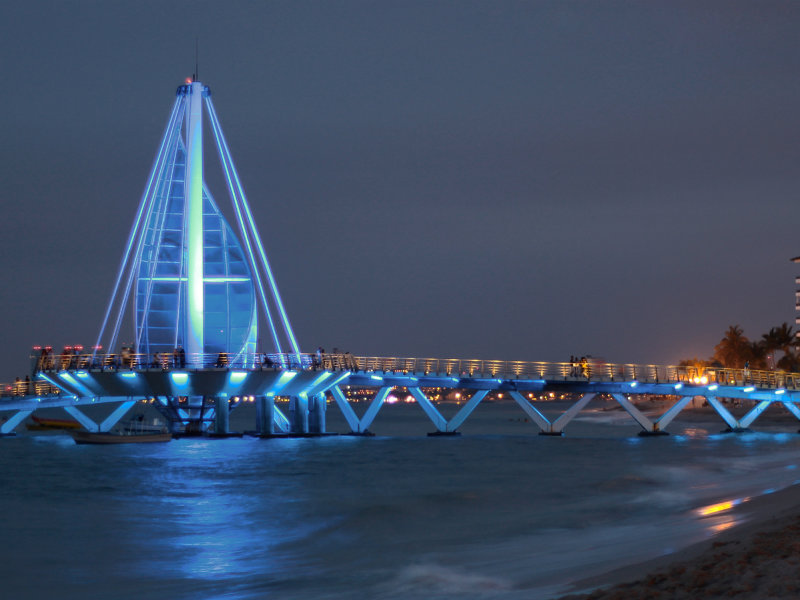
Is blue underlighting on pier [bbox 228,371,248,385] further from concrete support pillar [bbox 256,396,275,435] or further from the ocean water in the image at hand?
concrete support pillar [bbox 256,396,275,435]

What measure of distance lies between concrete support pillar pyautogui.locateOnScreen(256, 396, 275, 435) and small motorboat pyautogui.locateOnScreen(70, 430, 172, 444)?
19.8 ft

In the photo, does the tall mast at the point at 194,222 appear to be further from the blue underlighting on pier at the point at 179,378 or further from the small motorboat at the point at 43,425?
the small motorboat at the point at 43,425

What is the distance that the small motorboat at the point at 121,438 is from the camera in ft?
186

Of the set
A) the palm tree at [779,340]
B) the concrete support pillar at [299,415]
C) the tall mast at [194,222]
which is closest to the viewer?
the tall mast at [194,222]

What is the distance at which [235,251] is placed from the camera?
64438 mm

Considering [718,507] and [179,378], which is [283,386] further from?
[718,507]

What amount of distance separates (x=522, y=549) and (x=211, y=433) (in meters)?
41.7

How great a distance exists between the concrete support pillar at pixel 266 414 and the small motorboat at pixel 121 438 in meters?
6.02

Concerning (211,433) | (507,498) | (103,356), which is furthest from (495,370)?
(507,498)

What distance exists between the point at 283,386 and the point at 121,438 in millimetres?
9566

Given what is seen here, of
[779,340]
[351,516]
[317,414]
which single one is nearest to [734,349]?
[779,340]

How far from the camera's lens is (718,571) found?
1262 cm

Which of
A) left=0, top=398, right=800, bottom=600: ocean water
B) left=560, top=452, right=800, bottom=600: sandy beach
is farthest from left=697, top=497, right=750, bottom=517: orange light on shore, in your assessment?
left=560, top=452, right=800, bottom=600: sandy beach

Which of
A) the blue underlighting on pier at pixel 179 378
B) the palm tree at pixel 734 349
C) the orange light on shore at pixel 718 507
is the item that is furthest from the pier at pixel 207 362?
the palm tree at pixel 734 349
